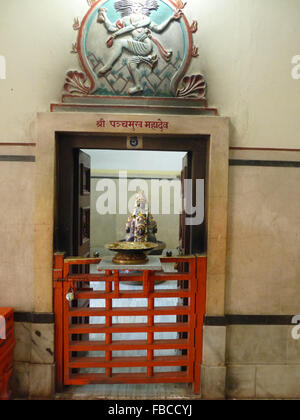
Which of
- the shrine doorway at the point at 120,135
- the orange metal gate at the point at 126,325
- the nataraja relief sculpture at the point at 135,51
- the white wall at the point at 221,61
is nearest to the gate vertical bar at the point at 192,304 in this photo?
the orange metal gate at the point at 126,325

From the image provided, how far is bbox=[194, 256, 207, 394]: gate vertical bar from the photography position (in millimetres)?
3402

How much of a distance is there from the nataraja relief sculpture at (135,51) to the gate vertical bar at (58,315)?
192cm

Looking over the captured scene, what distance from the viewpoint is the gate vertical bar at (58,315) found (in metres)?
3.34

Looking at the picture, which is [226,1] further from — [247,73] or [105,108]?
[105,108]

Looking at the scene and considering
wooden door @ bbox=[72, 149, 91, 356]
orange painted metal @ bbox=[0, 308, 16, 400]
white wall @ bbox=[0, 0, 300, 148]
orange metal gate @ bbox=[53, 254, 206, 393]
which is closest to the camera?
orange painted metal @ bbox=[0, 308, 16, 400]

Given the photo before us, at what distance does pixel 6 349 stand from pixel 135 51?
138 inches

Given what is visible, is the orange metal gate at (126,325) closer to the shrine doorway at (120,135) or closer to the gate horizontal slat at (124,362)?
the gate horizontal slat at (124,362)

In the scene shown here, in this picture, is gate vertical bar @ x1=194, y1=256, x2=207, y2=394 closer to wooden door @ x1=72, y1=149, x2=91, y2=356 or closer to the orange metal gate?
the orange metal gate

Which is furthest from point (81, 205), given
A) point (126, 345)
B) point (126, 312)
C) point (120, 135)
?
point (126, 345)

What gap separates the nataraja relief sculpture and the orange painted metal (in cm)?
253

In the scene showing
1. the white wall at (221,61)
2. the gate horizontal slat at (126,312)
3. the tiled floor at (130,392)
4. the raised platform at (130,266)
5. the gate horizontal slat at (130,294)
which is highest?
the white wall at (221,61)

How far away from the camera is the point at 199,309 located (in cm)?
342

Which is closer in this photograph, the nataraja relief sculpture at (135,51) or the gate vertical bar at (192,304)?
the nataraja relief sculpture at (135,51)

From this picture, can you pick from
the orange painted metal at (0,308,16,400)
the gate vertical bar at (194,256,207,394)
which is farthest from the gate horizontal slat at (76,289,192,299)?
the orange painted metal at (0,308,16,400)
